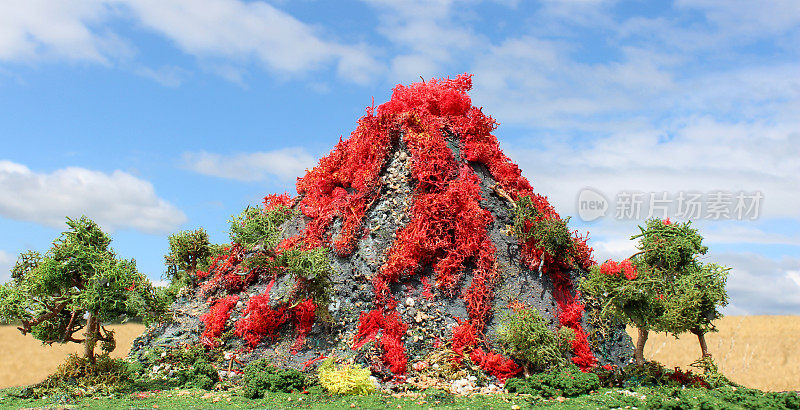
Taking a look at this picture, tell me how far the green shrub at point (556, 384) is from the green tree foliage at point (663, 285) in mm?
1673

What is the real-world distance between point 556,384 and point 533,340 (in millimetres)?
1024

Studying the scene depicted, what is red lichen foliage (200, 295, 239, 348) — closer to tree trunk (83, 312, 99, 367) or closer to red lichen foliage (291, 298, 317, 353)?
red lichen foliage (291, 298, 317, 353)

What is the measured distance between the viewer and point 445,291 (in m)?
14.1

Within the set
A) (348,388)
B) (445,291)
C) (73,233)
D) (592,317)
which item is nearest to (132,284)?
(73,233)

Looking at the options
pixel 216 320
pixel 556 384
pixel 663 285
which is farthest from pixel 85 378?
pixel 663 285

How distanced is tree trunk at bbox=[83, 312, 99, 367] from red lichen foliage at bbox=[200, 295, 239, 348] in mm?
2526

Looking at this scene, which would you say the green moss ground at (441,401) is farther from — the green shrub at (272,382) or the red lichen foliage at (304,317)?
the red lichen foliage at (304,317)

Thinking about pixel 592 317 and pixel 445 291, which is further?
pixel 592 317

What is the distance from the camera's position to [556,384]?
40.9 ft

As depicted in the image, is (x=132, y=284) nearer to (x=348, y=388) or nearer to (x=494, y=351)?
(x=348, y=388)

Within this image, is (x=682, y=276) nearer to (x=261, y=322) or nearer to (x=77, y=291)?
(x=261, y=322)

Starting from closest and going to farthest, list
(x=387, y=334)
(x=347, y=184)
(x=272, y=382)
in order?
(x=272, y=382), (x=387, y=334), (x=347, y=184)

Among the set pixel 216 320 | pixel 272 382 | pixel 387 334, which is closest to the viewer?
pixel 272 382

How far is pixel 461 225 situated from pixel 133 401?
848 centimetres
